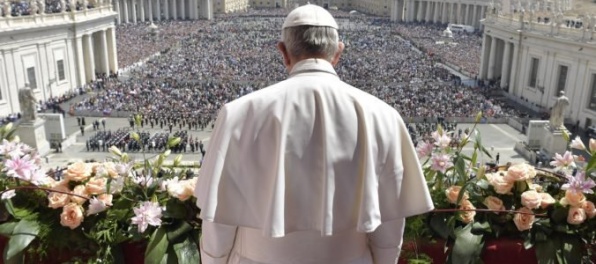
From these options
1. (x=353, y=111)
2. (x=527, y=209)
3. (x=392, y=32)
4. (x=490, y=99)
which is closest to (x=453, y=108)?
(x=490, y=99)

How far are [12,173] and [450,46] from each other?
65.4 metres

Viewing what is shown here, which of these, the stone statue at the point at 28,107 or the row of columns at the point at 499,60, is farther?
the row of columns at the point at 499,60

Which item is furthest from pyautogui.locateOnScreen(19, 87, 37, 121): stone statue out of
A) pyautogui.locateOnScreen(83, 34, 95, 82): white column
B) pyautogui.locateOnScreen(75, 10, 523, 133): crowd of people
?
pyautogui.locateOnScreen(83, 34, 95, 82): white column

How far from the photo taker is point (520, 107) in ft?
119

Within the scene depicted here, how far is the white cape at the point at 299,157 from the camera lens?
95.5 inches

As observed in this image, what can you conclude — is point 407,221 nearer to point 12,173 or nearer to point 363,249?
point 363,249

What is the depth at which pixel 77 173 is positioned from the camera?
4.17 meters

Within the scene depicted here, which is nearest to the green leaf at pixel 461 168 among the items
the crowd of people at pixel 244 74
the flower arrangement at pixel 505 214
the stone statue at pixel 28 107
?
the flower arrangement at pixel 505 214

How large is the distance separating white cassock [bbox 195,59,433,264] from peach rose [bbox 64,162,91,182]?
79.9 inches

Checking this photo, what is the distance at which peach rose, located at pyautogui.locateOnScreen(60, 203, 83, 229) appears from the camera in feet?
13.0

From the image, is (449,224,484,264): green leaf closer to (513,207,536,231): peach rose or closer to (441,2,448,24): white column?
(513,207,536,231): peach rose

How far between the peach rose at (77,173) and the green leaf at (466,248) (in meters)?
3.11

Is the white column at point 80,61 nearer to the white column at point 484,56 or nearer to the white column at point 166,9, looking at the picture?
the white column at point 484,56

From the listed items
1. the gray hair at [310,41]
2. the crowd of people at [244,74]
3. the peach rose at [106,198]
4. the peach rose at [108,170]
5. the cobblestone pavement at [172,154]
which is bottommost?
the cobblestone pavement at [172,154]
